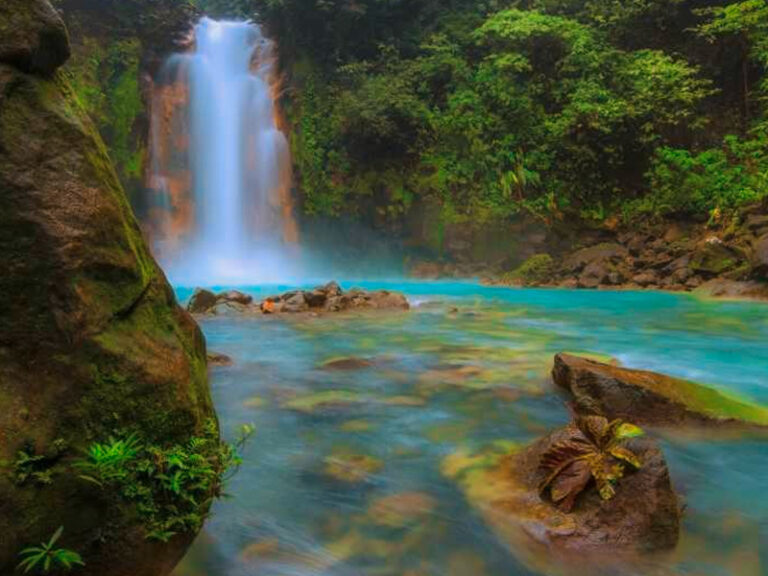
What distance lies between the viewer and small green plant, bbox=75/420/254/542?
207 centimetres

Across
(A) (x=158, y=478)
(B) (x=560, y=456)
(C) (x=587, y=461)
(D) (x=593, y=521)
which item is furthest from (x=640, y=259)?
(A) (x=158, y=478)

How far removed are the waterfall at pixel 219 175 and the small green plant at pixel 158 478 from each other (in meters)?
19.3

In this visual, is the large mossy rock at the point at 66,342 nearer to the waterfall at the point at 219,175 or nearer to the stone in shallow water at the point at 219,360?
the stone in shallow water at the point at 219,360

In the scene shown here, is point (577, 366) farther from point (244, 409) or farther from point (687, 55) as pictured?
point (687, 55)

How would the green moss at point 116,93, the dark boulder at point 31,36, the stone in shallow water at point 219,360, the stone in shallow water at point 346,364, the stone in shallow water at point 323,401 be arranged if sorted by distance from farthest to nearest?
the green moss at point 116,93 < the stone in shallow water at point 219,360 < the stone in shallow water at point 346,364 < the stone in shallow water at point 323,401 < the dark boulder at point 31,36

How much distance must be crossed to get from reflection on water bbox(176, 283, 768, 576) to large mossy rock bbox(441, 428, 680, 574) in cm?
7

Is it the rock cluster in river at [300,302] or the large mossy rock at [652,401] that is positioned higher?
the large mossy rock at [652,401]

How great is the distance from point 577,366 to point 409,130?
16018 millimetres

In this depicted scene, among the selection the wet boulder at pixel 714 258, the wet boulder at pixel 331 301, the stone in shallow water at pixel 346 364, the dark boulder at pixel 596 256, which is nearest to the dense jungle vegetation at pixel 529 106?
the dark boulder at pixel 596 256

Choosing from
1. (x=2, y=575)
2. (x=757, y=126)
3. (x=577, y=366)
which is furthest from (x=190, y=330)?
(x=757, y=126)

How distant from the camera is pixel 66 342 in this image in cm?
214

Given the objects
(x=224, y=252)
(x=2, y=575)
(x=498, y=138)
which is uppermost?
(x=498, y=138)

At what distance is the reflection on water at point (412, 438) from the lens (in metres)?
2.85

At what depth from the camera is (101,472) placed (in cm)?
204
